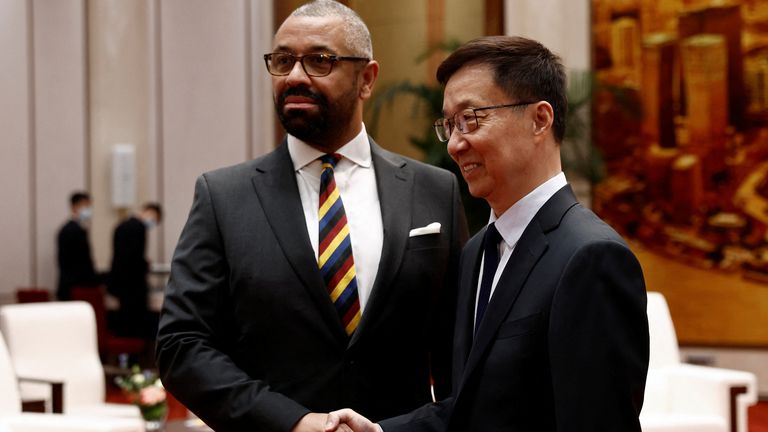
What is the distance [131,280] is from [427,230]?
8211mm

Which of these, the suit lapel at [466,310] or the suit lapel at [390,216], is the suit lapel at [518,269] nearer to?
the suit lapel at [466,310]

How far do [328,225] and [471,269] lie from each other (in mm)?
413

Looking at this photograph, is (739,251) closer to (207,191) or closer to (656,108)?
(656,108)

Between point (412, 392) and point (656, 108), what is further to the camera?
point (656, 108)

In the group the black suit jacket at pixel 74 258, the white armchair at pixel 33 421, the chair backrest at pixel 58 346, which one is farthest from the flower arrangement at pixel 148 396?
the black suit jacket at pixel 74 258

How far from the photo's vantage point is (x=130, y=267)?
10109 millimetres

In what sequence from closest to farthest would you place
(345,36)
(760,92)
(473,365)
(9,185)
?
(473,365)
(345,36)
(760,92)
(9,185)

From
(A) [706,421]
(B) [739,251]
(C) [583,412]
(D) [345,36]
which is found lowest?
(A) [706,421]

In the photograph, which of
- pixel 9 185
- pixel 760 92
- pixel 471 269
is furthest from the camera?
pixel 9 185

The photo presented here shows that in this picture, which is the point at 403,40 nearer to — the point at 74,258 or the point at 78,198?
the point at 78,198

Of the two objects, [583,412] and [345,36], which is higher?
[345,36]

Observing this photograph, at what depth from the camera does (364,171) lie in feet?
7.85

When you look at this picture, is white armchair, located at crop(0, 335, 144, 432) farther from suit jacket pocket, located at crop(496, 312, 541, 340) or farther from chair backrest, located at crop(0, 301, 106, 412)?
suit jacket pocket, located at crop(496, 312, 541, 340)

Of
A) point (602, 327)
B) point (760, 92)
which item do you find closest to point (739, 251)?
point (760, 92)
